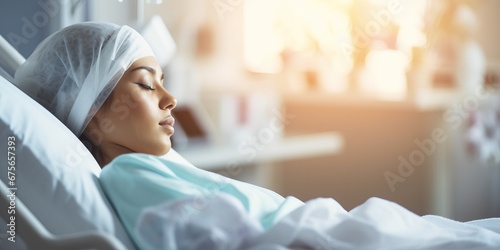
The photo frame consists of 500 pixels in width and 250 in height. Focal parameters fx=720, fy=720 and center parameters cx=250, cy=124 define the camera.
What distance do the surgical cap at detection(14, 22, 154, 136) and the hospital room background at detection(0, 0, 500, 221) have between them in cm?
128

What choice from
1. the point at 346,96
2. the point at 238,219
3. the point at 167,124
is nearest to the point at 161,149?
the point at 167,124

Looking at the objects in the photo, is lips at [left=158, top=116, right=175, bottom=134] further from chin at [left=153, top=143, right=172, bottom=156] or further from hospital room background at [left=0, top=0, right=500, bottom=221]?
hospital room background at [left=0, top=0, right=500, bottom=221]

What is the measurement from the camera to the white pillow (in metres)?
1.03

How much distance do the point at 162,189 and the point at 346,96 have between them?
2240 mm

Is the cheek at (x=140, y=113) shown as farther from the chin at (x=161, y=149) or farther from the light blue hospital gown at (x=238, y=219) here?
the light blue hospital gown at (x=238, y=219)

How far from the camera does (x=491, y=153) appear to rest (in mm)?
3117

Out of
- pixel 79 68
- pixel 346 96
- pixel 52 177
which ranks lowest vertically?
pixel 346 96

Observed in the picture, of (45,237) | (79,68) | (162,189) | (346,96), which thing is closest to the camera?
(45,237)

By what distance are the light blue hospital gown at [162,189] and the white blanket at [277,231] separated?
1.0 inches

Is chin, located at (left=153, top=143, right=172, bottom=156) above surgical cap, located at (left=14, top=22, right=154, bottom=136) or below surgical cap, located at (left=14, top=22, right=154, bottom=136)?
below

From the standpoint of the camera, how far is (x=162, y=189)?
3.39 feet

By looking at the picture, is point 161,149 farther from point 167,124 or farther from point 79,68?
point 79,68

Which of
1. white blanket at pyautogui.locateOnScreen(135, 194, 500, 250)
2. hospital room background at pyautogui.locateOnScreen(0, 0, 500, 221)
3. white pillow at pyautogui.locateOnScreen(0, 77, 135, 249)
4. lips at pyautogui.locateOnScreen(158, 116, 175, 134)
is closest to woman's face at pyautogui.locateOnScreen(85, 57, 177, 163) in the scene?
lips at pyautogui.locateOnScreen(158, 116, 175, 134)

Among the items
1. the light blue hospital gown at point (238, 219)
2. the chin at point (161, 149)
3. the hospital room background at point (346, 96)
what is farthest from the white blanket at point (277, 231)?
the hospital room background at point (346, 96)
